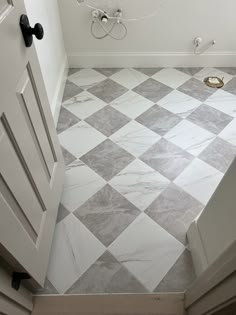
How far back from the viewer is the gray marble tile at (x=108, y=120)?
185 centimetres

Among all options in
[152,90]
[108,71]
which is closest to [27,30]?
[152,90]

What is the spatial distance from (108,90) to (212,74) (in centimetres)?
100

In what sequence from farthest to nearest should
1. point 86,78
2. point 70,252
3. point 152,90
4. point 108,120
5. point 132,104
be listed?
point 86,78 → point 152,90 → point 132,104 → point 108,120 → point 70,252

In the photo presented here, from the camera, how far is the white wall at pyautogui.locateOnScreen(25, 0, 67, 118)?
151 centimetres

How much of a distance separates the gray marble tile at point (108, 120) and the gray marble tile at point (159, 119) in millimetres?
137

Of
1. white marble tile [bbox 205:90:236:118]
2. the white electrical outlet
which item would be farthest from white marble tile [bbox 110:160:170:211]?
the white electrical outlet

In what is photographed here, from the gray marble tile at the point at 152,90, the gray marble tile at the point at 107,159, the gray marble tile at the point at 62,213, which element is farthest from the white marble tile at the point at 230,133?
the gray marble tile at the point at 62,213

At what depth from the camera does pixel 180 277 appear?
117cm

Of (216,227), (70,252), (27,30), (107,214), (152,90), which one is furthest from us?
(152,90)

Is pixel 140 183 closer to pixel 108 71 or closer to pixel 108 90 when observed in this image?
pixel 108 90

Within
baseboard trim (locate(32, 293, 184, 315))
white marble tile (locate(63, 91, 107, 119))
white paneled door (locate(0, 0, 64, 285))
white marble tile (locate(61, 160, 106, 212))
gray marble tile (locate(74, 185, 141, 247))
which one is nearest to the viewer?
white paneled door (locate(0, 0, 64, 285))

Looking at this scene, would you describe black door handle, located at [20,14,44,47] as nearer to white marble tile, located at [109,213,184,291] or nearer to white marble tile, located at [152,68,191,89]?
white marble tile, located at [109,213,184,291]

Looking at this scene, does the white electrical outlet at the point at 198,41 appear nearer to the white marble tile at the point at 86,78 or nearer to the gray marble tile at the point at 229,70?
the gray marble tile at the point at 229,70

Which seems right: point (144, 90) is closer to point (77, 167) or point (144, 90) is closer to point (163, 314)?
point (77, 167)
